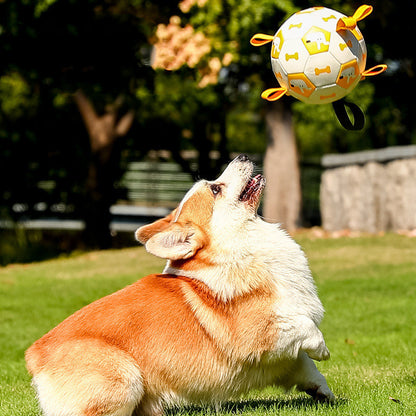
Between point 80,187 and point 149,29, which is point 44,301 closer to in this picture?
point 149,29

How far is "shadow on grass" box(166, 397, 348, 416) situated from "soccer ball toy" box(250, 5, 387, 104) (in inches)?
76.0

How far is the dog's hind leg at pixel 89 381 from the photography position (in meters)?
4.00

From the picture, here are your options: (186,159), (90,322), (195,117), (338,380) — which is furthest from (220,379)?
(195,117)

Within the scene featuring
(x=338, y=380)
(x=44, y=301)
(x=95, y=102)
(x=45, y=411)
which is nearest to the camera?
(x=45, y=411)

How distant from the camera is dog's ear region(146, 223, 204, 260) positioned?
14.0ft

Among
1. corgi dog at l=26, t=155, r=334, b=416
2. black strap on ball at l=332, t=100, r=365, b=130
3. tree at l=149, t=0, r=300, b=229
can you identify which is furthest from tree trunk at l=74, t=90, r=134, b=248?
corgi dog at l=26, t=155, r=334, b=416

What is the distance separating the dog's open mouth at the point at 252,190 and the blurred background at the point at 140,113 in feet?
26.8

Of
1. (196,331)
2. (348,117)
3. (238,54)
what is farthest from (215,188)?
(238,54)

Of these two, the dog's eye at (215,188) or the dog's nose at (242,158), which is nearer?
the dog's eye at (215,188)

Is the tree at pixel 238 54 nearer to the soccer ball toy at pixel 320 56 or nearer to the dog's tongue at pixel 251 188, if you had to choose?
the soccer ball toy at pixel 320 56

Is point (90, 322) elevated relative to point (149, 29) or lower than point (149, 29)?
lower

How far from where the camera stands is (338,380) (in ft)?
17.5

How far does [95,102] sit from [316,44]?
12374 mm

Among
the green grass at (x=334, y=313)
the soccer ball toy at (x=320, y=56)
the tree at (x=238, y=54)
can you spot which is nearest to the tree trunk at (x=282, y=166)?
the tree at (x=238, y=54)
